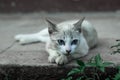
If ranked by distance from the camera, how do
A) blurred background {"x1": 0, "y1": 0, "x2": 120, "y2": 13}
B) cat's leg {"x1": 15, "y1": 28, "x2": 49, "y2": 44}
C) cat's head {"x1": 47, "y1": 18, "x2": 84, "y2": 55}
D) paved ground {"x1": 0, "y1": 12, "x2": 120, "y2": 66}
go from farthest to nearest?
1. blurred background {"x1": 0, "y1": 0, "x2": 120, "y2": 13}
2. cat's leg {"x1": 15, "y1": 28, "x2": 49, "y2": 44}
3. paved ground {"x1": 0, "y1": 12, "x2": 120, "y2": 66}
4. cat's head {"x1": 47, "y1": 18, "x2": 84, "y2": 55}

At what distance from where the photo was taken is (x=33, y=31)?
19.2 ft

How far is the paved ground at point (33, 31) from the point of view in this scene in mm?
4090

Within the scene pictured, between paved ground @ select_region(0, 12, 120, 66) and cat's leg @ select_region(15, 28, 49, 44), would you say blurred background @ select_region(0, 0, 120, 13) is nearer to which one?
paved ground @ select_region(0, 12, 120, 66)

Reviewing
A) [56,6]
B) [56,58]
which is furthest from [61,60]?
[56,6]

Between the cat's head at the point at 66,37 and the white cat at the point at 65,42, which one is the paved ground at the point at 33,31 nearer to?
the white cat at the point at 65,42

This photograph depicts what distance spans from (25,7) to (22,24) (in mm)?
760

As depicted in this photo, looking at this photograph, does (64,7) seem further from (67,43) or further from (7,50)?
(67,43)

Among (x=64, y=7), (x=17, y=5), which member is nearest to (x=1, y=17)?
(x=17, y=5)

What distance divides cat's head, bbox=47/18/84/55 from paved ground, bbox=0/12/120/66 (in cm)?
30

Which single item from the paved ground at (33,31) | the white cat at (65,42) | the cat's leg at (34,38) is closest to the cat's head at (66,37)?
the white cat at (65,42)

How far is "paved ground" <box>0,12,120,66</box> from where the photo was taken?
409 centimetres

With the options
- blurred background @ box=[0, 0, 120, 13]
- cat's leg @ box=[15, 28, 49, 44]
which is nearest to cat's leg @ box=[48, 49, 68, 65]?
cat's leg @ box=[15, 28, 49, 44]

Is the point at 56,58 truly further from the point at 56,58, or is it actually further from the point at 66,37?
the point at 66,37

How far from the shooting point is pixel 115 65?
3783mm
